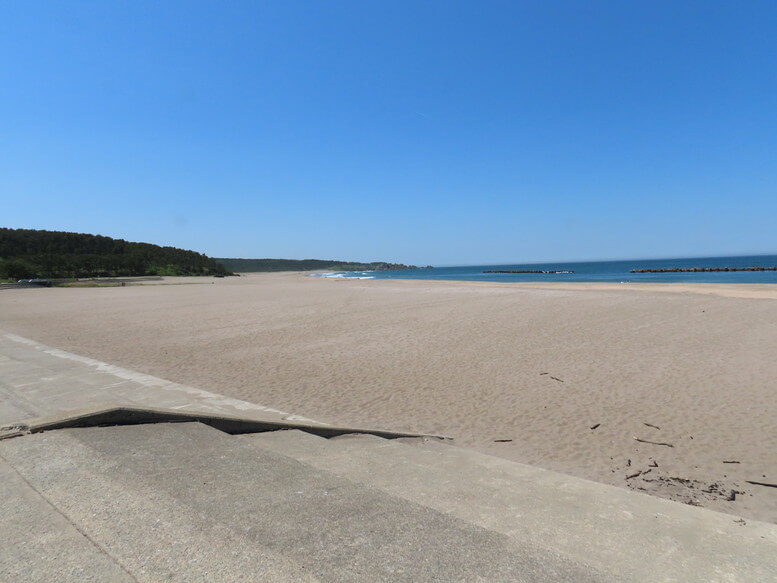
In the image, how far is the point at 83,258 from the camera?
89438mm

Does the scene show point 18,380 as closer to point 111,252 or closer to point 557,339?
point 557,339

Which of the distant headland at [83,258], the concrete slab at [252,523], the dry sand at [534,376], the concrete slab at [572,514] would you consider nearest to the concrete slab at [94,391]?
the dry sand at [534,376]

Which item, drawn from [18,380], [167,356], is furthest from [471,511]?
[167,356]

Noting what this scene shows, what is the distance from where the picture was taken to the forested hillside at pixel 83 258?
80.0 m

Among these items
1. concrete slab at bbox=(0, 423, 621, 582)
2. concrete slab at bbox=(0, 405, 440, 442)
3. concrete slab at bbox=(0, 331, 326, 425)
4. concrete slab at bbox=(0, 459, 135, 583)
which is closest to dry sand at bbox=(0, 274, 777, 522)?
concrete slab at bbox=(0, 331, 326, 425)

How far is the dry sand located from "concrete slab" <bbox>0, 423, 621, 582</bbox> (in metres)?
2.85

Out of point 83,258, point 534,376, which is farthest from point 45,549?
point 83,258

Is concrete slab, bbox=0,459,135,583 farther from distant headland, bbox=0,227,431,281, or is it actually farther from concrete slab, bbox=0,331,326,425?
distant headland, bbox=0,227,431,281

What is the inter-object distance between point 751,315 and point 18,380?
23.0 m

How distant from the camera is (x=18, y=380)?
26.6ft

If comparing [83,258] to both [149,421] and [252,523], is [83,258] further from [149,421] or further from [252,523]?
[252,523]

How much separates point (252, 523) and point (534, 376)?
300 inches

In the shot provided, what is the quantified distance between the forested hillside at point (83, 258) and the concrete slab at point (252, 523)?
285ft

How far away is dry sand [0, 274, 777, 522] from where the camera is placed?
5738 millimetres
